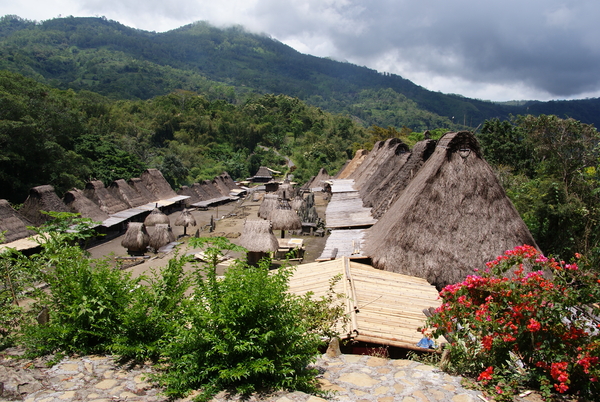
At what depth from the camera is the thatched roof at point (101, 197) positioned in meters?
22.5

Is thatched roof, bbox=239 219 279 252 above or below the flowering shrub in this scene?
below

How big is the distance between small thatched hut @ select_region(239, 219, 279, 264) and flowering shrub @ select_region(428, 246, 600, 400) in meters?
9.13

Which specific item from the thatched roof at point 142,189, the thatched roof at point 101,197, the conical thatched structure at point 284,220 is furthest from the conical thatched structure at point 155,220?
the conical thatched structure at point 284,220

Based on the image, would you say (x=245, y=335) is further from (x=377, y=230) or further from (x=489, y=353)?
(x=377, y=230)

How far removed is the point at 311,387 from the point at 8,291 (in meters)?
4.69

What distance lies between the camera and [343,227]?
37.2 feet

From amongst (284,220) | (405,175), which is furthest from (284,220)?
(405,175)

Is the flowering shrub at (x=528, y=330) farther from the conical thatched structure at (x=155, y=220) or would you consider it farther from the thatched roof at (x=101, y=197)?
the thatched roof at (x=101, y=197)

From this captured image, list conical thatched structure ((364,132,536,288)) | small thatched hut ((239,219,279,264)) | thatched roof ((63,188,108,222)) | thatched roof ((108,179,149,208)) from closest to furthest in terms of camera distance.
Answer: conical thatched structure ((364,132,536,288))
small thatched hut ((239,219,279,264))
thatched roof ((63,188,108,222))
thatched roof ((108,179,149,208))

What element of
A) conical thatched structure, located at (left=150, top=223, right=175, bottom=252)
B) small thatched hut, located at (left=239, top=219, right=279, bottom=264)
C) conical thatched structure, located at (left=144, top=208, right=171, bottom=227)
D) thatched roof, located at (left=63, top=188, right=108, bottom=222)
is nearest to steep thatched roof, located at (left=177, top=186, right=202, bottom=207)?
conical thatched structure, located at (left=144, top=208, right=171, bottom=227)

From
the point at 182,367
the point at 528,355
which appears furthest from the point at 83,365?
the point at 528,355

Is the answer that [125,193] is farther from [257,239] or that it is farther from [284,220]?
[257,239]

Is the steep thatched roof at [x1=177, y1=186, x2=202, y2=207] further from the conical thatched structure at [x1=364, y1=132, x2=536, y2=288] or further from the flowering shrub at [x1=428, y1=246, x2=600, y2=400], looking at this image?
the flowering shrub at [x1=428, y1=246, x2=600, y2=400]

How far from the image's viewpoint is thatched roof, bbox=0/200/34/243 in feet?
48.2
